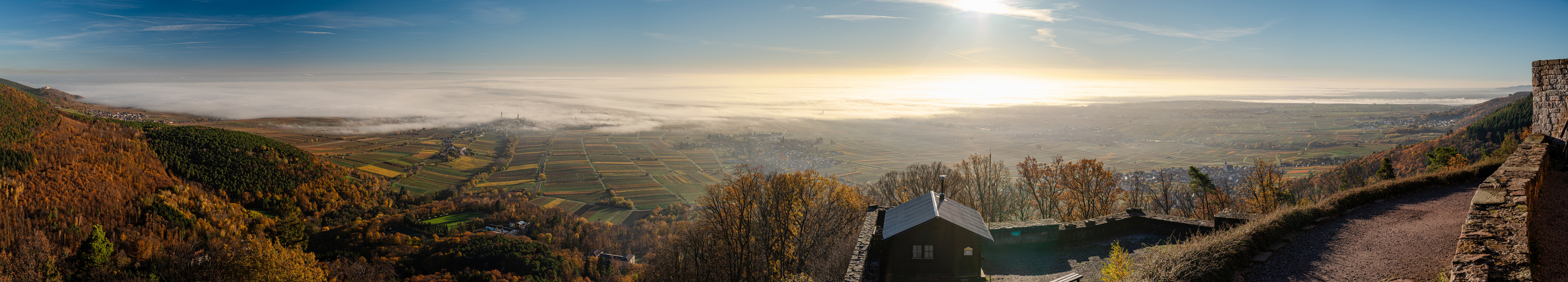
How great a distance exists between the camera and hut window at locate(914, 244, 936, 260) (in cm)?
1105

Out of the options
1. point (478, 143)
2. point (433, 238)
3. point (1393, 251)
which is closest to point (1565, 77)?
point (1393, 251)

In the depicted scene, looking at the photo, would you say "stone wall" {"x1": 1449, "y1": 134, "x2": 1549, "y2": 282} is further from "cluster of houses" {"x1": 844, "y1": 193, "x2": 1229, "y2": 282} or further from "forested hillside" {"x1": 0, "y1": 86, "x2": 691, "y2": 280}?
"forested hillside" {"x1": 0, "y1": 86, "x2": 691, "y2": 280}

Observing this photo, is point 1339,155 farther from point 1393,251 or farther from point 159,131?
point 159,131

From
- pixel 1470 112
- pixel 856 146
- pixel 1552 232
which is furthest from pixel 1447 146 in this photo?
pixel 1470 112

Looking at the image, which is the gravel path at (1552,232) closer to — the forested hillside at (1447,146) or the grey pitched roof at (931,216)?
the grey pitched roof at (931,216)

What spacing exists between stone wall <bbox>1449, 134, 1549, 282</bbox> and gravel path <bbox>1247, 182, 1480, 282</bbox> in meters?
0.52

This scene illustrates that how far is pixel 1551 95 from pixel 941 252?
56.1 feet

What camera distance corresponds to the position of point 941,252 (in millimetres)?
11000

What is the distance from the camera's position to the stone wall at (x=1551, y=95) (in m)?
12.8

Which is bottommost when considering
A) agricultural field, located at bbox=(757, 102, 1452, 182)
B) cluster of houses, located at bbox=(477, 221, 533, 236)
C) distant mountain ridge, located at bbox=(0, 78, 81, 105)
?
cluster of houses, located at bbox=(477, 221, 533, 236)

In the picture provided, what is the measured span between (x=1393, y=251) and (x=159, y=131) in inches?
4750

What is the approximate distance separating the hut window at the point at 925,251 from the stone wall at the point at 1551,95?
15.4m

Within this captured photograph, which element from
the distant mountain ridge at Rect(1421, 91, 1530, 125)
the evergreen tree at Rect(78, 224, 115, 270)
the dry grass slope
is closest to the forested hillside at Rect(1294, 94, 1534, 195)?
the dry grass slope

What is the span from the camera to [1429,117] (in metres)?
105
